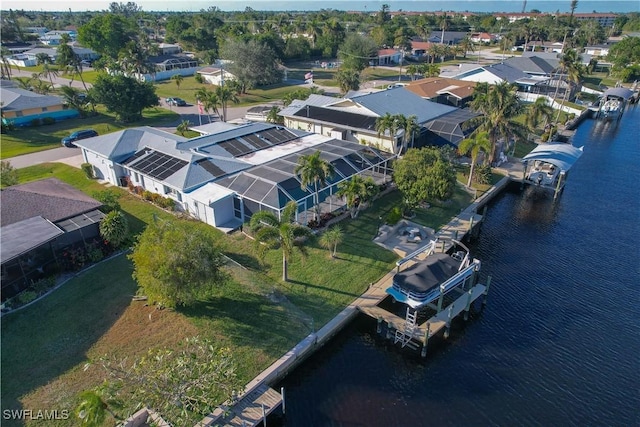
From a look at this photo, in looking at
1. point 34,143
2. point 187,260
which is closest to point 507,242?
point 187,260

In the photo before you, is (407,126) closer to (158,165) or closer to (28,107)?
(158,165)

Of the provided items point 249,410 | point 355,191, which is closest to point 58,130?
point 355,191

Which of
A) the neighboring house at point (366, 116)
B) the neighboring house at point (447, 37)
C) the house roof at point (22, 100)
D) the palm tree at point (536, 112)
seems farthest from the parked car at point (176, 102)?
the neighboring house at point (447, 37)

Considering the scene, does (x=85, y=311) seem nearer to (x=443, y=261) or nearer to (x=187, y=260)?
(x=187, y=260)

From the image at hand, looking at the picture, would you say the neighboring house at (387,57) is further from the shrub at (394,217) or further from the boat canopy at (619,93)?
the shrub at (394,217)

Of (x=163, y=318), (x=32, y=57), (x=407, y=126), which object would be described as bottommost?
(x=163, y=318)

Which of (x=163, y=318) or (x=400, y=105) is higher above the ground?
(x=400, y=105)

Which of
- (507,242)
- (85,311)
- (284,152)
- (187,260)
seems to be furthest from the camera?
(284,152)
